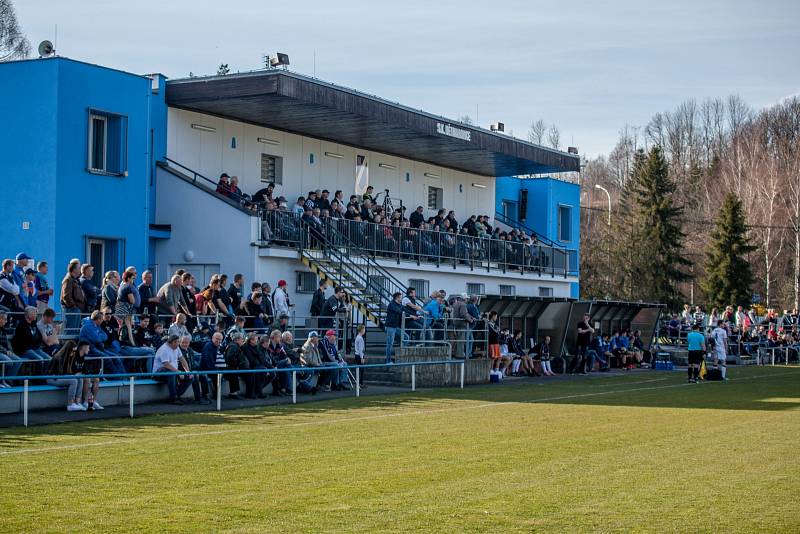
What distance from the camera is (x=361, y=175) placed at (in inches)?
1608

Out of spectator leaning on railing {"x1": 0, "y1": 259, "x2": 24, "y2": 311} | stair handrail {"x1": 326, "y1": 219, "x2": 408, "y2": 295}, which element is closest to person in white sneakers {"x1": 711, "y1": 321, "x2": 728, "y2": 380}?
stair handrail {"x1": 326, "y1": 219, "x2": 408, "y2": 295}

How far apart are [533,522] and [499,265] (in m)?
35.1

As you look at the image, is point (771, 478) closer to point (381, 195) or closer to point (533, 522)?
point (533, 522)

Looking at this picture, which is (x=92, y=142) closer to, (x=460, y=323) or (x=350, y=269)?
(x=350, y=269)

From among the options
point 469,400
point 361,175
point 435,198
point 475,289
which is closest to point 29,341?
point 469,400

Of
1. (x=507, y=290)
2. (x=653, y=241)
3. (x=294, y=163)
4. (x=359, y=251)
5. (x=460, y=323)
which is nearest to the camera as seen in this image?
(x=460, y=323)

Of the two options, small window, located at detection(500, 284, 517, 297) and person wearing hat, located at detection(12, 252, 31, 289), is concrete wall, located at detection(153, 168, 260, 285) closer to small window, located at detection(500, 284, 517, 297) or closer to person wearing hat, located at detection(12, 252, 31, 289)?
person wearing hat, located at detection(12, 252, 31, 289)

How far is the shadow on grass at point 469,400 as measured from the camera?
17616 millimetres

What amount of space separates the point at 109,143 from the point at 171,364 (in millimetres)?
10884

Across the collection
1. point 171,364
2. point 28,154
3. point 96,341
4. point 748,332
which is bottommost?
point 171,364

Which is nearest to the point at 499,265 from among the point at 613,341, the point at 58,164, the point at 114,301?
the point at 613,341

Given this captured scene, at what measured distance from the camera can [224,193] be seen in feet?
109

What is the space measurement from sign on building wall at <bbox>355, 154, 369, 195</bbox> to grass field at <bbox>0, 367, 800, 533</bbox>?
63.3 feet

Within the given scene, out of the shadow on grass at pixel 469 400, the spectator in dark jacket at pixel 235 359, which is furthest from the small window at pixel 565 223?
the spectator in dark jacket at pixel 235 359
